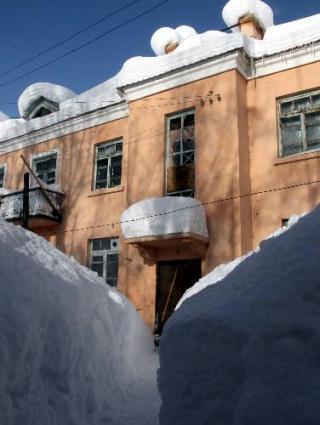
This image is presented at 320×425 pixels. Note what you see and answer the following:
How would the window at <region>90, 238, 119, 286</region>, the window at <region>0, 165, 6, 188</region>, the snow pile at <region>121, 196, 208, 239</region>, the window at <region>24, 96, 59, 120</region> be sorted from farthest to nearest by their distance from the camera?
the window at <region>0, 165, 6, 188</region> → the window at <region>24, 96, 59, 120</region> → the window at <region>90, 238, 119, 286</region> → the snow pile at <region>121, 196, 208, 239</region>

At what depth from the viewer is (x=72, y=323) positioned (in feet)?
17.2

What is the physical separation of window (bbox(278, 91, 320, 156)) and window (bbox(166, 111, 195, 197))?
8.17 feet

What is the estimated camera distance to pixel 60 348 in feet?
15.6

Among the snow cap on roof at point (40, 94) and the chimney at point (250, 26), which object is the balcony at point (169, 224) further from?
the snow cap on roof at point (40, 94)

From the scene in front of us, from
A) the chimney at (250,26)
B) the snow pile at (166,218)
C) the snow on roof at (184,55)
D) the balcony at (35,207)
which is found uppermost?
the chimney at (250,26)

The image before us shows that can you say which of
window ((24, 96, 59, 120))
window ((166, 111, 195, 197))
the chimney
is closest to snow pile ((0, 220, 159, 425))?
window ((166, 111, 195, 197))

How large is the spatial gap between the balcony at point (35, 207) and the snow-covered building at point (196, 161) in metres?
0.05

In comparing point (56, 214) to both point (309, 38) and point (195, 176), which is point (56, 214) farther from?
point (309, 38)

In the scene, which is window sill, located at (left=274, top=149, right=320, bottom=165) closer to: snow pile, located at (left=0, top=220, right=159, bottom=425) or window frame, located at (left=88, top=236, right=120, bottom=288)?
window frame, located at (left=88, top=236, right=120, bottom=288)

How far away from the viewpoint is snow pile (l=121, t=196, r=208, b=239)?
10.6 m

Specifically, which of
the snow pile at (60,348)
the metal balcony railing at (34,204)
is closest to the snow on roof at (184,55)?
the metal balcony railing at (34,204)

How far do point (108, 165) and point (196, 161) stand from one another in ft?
12.7

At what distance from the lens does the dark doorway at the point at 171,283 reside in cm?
1157

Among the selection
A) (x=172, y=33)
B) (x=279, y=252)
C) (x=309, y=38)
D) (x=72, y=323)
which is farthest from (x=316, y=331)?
(x=172, y=33)
